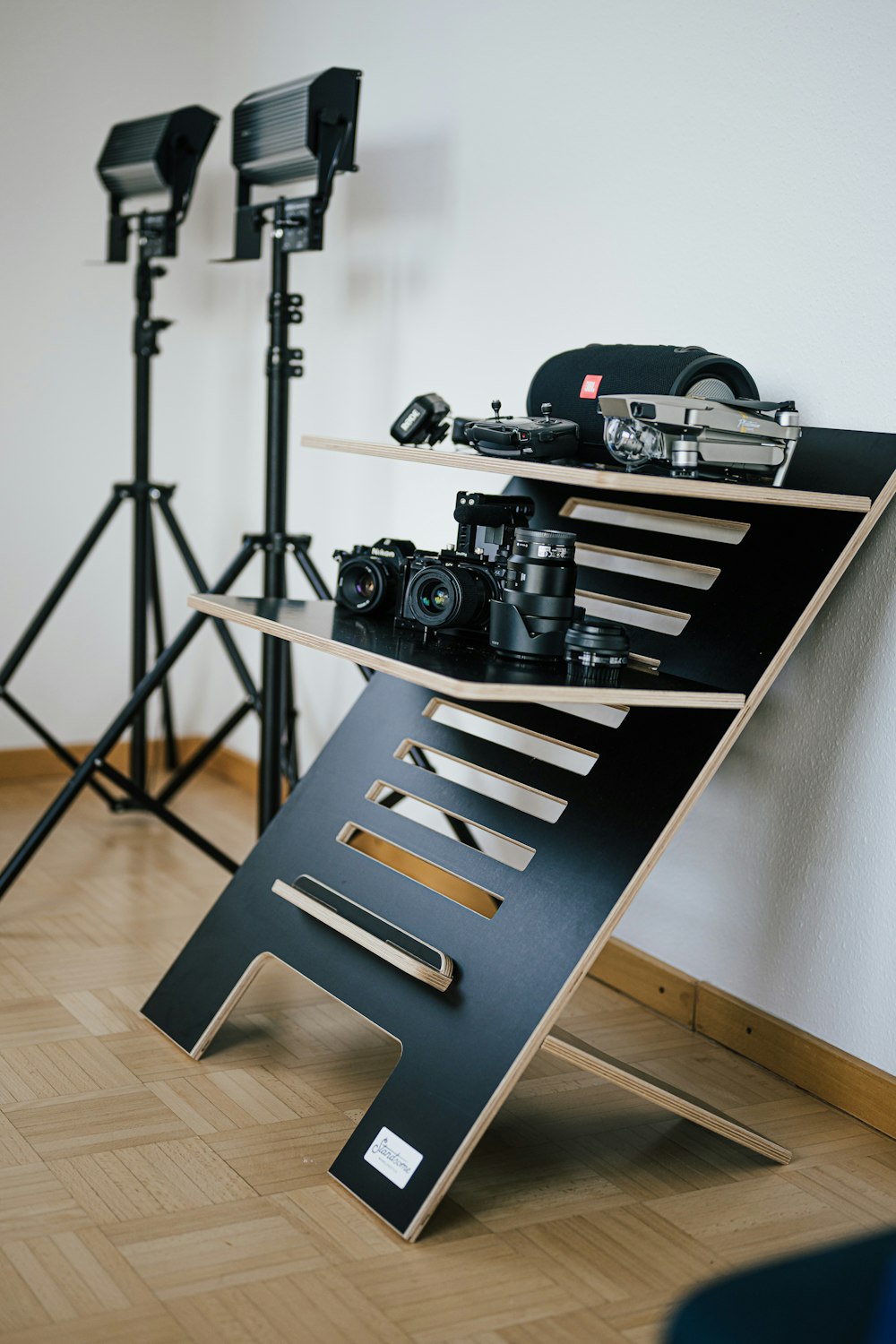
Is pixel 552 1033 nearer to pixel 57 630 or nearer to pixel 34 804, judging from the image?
pixel 34 804

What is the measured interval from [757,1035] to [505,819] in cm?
69

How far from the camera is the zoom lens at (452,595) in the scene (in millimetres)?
2104

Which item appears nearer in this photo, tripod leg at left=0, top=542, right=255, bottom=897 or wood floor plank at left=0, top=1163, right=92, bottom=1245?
wood floor plank at left=0, top=1163, right=92, bottom=1245

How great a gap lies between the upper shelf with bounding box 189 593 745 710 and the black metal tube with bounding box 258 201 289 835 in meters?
0.62

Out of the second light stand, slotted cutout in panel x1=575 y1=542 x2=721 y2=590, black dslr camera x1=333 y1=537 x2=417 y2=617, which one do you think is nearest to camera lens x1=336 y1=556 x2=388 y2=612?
black dslr camera x1=333 y1=537 x2=417 y2=617

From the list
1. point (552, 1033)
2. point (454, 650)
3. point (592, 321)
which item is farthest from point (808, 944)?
point (592, 321)

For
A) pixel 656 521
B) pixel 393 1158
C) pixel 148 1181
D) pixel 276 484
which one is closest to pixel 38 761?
pixel 276 484

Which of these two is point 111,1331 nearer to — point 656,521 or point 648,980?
point 648,980

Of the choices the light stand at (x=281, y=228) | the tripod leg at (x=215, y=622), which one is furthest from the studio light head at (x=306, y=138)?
the tripod leg at (x=215, y=622)

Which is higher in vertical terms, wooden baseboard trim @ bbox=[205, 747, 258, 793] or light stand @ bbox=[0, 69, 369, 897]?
light stand @ bbox=[0, 69, 369, 897]

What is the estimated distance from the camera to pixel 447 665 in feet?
6.26

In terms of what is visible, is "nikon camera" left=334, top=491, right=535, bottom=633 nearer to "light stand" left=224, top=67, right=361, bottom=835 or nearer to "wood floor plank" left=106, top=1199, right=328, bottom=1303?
"light stand" left=224, top=67, right=361, bottom=835

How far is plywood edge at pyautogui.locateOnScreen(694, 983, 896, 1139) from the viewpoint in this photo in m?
2.25

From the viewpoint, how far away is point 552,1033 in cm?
192
